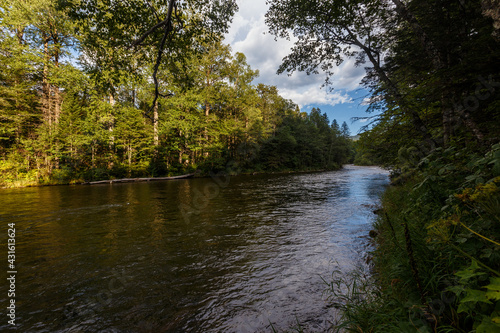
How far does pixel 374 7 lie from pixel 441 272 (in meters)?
9.23

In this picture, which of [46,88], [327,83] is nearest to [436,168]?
[327,83]

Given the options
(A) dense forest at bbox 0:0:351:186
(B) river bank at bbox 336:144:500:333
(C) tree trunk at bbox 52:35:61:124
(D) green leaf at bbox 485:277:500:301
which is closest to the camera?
(D) green leaf at bbox 485:277:500:301

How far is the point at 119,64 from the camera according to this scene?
596cm

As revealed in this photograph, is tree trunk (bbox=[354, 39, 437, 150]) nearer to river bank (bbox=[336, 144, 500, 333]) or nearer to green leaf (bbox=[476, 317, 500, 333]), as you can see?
river bank (bbox=[336, 144, 500, 333])

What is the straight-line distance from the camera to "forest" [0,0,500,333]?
206cm

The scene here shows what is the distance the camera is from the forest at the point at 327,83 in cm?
206

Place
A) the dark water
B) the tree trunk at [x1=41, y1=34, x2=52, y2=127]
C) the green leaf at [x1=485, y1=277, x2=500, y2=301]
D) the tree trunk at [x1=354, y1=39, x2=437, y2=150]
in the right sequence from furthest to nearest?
the tree trunk at [x1=41, y1=34, x2=52, y2=127]
the tree trunk at [x1=354, y1=39, x2=437, y2=150]
the dark water
the green leaf at [x1=485, y1=277, x2=500, y2=301]

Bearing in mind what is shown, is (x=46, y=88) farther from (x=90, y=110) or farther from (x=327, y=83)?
(x=327, y=83)

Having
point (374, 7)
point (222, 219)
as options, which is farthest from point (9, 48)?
point (374, 7)

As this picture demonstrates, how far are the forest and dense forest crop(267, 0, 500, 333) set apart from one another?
0.03 meters

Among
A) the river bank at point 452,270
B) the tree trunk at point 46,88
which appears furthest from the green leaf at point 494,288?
the tree trunk at point 46,88

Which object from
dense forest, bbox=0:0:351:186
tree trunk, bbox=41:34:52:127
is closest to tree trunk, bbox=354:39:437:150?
dense forest, bbox=0:0:351:186

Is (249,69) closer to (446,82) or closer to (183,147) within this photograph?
(183,147)

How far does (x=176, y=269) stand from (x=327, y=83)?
10196 mm
